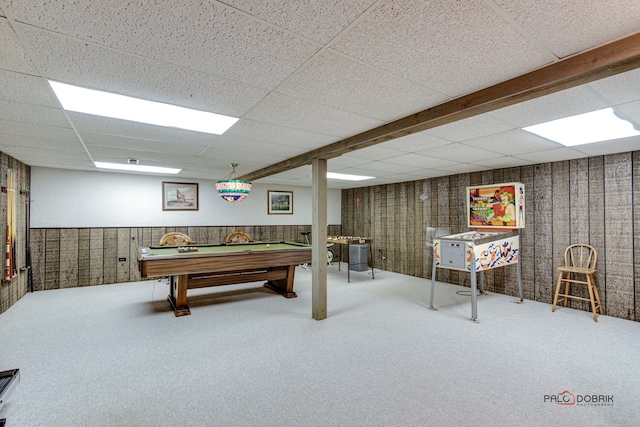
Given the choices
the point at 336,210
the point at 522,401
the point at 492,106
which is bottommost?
the point at 522,401

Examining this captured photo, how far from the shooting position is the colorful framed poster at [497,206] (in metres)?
A: 4.70

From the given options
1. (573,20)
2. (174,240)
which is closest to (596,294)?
(573,20)

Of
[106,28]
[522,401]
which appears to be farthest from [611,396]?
[106,28]

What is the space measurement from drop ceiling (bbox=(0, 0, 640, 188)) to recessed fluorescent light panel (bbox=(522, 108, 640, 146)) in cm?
14

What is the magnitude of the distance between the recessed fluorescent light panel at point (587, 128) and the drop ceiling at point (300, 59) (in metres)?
0.14

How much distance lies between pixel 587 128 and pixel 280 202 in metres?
6.48

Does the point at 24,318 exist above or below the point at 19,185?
below

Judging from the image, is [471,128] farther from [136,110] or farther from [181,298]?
[181,298]

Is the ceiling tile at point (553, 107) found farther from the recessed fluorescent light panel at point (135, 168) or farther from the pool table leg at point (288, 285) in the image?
the recessed fluorescent light panel at point (135, 168)

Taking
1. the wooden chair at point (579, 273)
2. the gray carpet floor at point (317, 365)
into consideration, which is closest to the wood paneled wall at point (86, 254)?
the gray carpet floor at point (317, 365)

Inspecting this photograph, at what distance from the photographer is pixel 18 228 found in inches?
190

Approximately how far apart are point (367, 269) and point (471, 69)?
19.9 ft

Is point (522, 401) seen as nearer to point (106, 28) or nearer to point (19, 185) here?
point (106, 28)

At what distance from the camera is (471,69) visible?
6.16 ft
